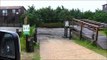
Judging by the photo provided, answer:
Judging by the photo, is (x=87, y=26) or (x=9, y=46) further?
(x=87, y=26)

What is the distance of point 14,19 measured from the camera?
47.4 metres

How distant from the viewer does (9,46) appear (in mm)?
2934

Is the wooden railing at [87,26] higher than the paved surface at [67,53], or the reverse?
the wooden railing at [87,26]

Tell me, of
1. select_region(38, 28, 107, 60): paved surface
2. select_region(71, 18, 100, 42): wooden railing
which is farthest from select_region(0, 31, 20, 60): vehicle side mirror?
select_region(71, 18, 100, 42): wooden railing

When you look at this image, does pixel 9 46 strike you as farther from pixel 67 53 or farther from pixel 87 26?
pixel 87 26

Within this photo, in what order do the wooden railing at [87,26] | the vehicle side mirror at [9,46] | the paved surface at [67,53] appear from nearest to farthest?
the vehicle side mirror at [9,46] < the paved surface at [67,53] < the wooden railing at [87,26]

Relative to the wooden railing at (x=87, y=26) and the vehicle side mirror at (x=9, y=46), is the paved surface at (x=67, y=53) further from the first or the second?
the vehicle side mirror at (x=9, y=46)

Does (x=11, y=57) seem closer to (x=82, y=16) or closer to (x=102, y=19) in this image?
(x=102, y=19)

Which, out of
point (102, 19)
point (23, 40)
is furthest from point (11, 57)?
point (102, 19)

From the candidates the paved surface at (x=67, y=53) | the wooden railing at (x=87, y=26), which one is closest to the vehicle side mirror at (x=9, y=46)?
the paved surface at (x=67, y=53)

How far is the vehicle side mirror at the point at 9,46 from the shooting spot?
2.75 meters

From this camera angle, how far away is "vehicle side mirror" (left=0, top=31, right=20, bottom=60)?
275cm

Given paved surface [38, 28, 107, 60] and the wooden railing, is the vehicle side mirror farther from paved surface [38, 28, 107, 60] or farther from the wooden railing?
the wooden railing

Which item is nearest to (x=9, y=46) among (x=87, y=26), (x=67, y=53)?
(x=67, y=53)
